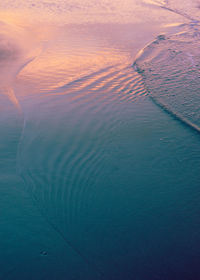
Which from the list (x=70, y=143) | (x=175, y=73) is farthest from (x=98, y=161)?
(x=175, y=73)

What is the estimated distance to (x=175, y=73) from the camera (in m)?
7.65

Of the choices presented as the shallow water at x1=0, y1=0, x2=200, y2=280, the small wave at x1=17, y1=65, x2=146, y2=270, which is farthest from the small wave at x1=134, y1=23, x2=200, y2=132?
the small wave at x1=17, y1=65, x2=146, y2=270

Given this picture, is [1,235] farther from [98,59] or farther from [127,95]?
[98,59]

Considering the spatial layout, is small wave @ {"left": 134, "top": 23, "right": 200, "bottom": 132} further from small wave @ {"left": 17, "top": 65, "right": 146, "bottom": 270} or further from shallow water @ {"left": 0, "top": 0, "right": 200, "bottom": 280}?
small wave @ {"left": 17, "top": 65, "right": 146, "bottom": 270}

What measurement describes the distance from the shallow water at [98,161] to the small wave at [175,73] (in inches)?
1.5

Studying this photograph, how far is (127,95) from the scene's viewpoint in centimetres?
671

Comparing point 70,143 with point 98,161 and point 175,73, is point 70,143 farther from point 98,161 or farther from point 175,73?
point 175,73

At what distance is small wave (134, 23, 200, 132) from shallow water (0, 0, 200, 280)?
0.04 metres

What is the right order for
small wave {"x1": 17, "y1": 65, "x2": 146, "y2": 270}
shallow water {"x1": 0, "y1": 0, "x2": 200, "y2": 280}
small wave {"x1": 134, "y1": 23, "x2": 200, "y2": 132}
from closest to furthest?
1. shallow water {"x1": 0, "y1": 0, "x2": 200, "y2": 280}
2. small wave {"x1": 17, "y1": 65, "x2": 146, "y2": 270}
3. small wave {"x1": 134, "y1": 23, "x2": 200, "y2": 132}

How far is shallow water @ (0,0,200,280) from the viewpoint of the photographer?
10.5ft

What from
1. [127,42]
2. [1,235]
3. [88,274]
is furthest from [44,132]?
[127,42]

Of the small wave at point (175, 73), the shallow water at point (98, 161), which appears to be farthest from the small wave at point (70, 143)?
the small wave at point (175, 73)

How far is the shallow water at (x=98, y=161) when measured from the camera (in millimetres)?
3207

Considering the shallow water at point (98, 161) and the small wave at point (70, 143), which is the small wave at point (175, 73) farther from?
the small wave at point (70, 143)
